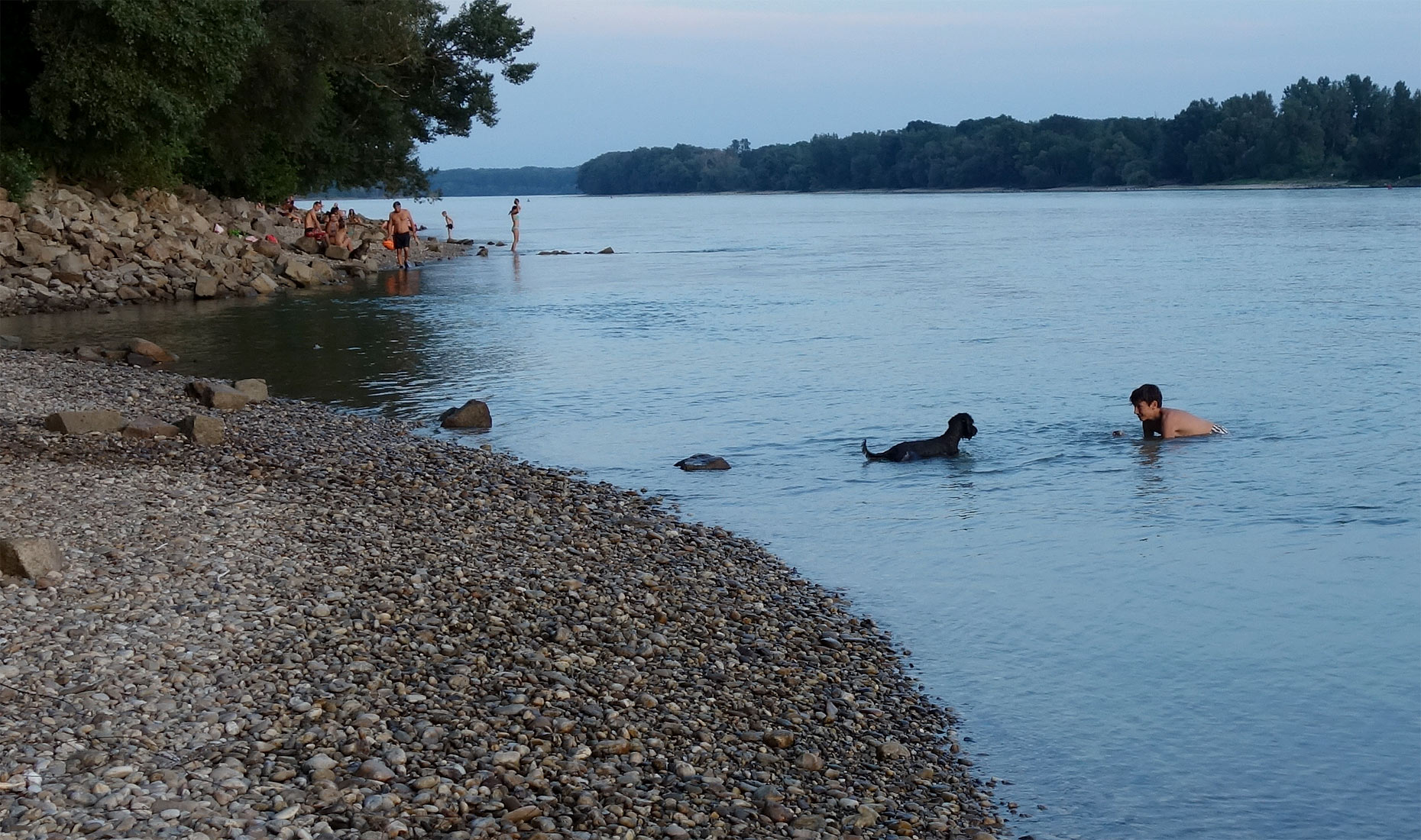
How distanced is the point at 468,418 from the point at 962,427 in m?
5.70

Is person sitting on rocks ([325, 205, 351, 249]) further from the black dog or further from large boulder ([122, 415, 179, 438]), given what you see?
the black dog

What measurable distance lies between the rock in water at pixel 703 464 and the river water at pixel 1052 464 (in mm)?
175

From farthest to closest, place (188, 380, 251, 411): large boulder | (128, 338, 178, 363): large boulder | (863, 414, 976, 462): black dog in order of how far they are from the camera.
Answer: (128, 338, 178, 363): large boulder < (188, 380, 251, 411): large boulder < (863, 414, 976, 462): black dog

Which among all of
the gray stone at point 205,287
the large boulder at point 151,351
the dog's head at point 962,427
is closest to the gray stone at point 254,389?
the large boulder at point 151,351

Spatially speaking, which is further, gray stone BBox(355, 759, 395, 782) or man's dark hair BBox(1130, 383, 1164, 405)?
man's dark hair BBox(1130, 383, 1164, 405)

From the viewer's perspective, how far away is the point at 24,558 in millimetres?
7805

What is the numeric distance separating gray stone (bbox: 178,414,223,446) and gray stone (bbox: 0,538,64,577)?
5165mm

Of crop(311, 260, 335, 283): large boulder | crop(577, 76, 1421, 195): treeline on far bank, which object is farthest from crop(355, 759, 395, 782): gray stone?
crop(577, 76, 1421, 195): treeline on far bank

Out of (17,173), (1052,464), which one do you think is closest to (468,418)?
(1052,464)

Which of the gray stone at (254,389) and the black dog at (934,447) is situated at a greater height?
the gray stone at (254,389)

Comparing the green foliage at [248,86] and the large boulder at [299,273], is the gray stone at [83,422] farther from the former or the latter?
the large boulder at [299,273]

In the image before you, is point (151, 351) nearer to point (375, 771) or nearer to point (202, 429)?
point (202, 429)

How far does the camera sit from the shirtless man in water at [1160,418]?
47.7 feet

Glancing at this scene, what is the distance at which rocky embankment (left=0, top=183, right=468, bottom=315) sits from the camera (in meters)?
30.2
